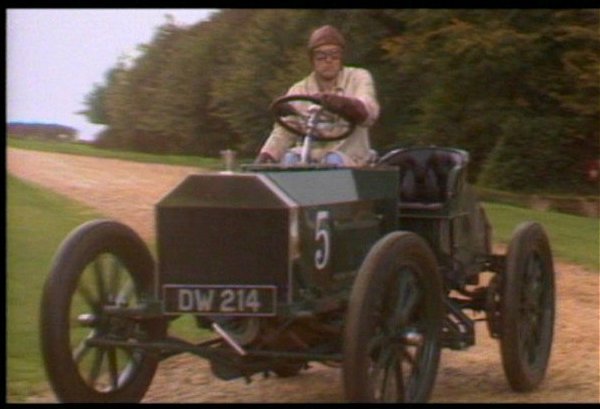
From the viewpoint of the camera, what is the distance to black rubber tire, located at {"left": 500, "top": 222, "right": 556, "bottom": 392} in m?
8.55

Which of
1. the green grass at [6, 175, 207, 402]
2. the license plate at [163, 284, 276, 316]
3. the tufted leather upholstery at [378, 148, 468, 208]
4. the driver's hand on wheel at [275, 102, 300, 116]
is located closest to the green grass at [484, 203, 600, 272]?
the green grass at [6, 175, 207, 402]

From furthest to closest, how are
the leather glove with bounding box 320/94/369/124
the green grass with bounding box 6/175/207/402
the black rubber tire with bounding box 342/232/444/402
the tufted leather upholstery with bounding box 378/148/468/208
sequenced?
the green grass with bounding box 6/175/207/402
the tufted leather upholstery with bounding box 378/148/468/208
the leather glove with bounding box 320/94/369/124
the black rubber tire with bounding box 342/232/444/402

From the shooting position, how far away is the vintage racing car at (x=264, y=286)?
6984 mm

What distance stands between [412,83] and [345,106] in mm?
14060

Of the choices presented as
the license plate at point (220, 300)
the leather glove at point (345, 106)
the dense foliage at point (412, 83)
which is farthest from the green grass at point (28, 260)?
the dense foliage at point (412, 83)

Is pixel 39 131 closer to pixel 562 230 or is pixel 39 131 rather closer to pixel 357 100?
pixel 562 230

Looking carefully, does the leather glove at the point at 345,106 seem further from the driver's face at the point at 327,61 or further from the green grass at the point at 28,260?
the green grass at the point at 28,260

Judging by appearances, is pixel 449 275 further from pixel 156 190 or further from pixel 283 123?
pixel 156 190

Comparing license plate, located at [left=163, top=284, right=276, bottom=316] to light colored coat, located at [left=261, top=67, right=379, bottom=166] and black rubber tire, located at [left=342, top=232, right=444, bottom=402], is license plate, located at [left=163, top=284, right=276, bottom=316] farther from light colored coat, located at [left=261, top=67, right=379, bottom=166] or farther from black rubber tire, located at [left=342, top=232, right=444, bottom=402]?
light colored coat, located at [left=261, top=67, right=379, bottom=166]

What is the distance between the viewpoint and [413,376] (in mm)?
7512

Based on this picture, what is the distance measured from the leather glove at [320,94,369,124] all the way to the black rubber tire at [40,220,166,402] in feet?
4.06

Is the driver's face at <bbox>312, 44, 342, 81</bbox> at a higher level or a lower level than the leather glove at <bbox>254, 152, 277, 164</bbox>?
higher

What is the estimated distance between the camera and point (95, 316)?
7375 mm

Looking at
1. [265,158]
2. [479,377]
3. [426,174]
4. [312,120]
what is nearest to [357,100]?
[312,120]
